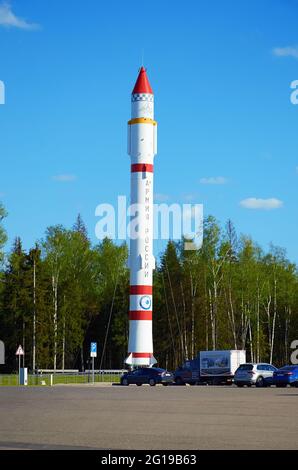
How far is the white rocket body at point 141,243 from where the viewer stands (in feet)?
210

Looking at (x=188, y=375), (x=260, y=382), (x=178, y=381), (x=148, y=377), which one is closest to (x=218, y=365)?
(x=188, y=375)

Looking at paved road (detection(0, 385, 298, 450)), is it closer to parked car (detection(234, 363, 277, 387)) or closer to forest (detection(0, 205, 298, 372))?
parked car (detection(234, 363, 277, 387))

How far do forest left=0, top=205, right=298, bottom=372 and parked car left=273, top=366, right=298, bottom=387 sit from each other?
3012 cm

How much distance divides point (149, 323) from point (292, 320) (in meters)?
32.6

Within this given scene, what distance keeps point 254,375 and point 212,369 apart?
22.3ft

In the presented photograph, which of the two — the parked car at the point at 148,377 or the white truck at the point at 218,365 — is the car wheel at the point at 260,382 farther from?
the parked car at the point at 148,377

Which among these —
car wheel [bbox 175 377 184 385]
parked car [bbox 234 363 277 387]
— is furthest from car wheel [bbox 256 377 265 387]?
car wheel [bbox 175 377 184 385]

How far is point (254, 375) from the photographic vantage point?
5019cm

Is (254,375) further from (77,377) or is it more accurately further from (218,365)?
(77,377)

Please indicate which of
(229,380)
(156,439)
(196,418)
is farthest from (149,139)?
(156,439)

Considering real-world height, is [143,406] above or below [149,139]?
below

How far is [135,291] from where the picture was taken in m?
63.8
